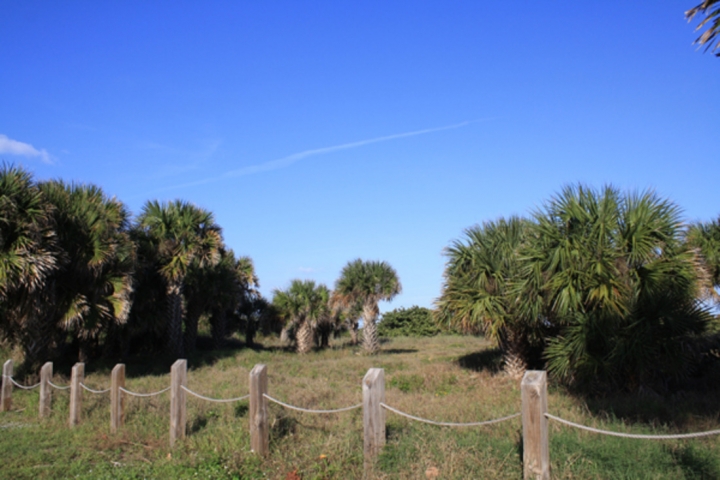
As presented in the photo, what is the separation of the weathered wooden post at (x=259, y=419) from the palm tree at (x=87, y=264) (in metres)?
11.9

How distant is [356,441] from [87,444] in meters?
4.73

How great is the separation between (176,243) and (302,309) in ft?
31.1

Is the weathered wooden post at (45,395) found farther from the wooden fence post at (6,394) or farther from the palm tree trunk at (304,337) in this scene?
the palm tree trunk at (304,337)

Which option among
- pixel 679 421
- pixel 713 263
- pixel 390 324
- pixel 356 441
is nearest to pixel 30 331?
pixel 356 441

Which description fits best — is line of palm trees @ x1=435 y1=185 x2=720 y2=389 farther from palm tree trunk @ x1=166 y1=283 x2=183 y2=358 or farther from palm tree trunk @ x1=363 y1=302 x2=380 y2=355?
palm tree trunk @ x1=363 y1=302 x2=380 y2=355

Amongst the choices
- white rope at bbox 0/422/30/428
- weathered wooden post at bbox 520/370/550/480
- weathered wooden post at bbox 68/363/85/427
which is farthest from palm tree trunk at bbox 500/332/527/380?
white rope at bbox 0/422/30/428

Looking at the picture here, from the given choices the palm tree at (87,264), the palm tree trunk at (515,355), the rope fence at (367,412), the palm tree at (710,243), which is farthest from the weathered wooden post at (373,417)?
the palm tree at (710,243)

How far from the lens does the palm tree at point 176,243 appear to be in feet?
76.9

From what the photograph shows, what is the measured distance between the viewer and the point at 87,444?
927 centimetres

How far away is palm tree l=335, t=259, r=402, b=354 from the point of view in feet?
106

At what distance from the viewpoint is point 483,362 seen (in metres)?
20.3

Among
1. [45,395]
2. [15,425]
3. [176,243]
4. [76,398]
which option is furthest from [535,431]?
[176,243]

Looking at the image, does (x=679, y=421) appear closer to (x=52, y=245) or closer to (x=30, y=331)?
(x=52, y=245)

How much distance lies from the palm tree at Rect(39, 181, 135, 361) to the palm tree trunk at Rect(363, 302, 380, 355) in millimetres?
14735
